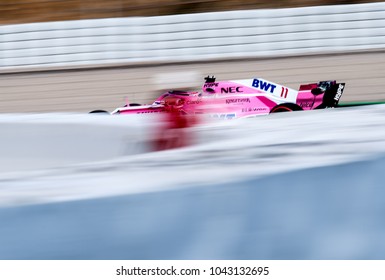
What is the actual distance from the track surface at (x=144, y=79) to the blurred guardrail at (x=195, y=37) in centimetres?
17

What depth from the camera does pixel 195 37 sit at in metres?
11.4

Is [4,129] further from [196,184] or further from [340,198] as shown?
[340,198]

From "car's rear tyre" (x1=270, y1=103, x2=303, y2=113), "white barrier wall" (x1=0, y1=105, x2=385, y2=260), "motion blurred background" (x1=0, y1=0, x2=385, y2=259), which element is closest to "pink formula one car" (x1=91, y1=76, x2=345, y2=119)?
"car's rear tyre" (x1=270, y1=103, x2=303, y2=113)

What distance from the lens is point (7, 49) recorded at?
1167 centimetres

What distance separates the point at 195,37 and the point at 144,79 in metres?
1.15

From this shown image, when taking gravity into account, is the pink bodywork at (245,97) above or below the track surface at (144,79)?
below

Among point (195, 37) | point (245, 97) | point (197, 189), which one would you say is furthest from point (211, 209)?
point (195, 37)

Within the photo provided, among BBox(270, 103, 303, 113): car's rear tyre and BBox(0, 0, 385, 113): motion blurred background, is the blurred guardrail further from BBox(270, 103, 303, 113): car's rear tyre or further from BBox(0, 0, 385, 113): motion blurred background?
BBox(270, 103, 303, 113): car's rear tyre

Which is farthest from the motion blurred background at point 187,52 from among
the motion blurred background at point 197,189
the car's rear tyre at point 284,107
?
the motion blurred background at point 197,189

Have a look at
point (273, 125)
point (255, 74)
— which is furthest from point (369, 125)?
point (255, 74)

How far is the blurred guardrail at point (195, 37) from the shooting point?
11203 millimetres

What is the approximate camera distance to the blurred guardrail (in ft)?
36.8

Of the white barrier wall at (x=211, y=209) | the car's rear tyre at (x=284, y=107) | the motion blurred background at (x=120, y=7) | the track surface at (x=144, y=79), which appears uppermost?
the motion blurred background at (x=120, y=7)

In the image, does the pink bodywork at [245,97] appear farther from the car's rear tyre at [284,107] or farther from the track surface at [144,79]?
the track surface at [144,79]
